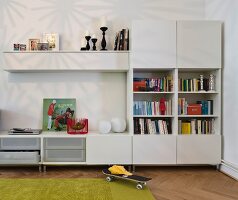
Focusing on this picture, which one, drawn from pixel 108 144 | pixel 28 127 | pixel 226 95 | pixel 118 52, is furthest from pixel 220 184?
pixel 28 127

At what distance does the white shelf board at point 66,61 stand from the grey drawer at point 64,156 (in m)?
1.13

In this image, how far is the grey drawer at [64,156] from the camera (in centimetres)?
383

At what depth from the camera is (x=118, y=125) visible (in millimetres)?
4008

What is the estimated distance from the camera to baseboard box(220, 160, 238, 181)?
11.4 feet

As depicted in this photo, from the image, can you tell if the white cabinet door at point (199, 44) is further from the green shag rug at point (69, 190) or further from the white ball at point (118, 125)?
the green shag rug at point (69, 190)

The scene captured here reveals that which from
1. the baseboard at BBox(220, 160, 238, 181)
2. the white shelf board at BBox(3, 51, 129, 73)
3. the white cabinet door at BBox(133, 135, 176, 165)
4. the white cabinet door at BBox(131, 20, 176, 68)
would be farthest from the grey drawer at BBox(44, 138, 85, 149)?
the baseboard at BBox(220, 160, 238, 181)

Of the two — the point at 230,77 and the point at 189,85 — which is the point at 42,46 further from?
the point at 230,77

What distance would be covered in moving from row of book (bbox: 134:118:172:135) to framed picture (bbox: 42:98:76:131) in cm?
102

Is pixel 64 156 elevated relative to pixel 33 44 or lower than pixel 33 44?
lower

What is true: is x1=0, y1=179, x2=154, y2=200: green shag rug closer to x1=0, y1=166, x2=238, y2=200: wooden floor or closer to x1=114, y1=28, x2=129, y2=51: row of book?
x1=0, y1=166, x2=238, y2=200: wooden floor

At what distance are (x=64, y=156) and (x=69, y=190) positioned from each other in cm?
92

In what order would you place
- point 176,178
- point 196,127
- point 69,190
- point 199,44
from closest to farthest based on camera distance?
point 69,190, point 176,178, point 199,44, point 196,127

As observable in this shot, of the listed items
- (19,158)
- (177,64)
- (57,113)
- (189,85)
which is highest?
(177,64)

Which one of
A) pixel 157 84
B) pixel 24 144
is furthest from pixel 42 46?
pixel 157 84
